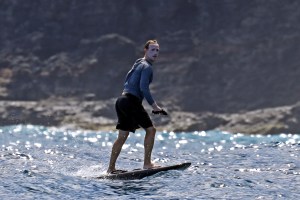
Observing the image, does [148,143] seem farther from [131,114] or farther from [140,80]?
A: [140,80]

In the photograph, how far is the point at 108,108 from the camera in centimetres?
7262

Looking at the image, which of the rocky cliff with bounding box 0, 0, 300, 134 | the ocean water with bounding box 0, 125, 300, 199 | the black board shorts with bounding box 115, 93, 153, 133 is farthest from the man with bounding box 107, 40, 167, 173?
the rocky cliff with bounding box 0, 0, 300, 134

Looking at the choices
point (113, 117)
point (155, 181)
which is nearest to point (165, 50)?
point (113, 117)

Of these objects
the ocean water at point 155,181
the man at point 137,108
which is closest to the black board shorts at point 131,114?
the man at point 137,108

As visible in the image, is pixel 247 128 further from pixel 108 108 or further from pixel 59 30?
pixel 59 30

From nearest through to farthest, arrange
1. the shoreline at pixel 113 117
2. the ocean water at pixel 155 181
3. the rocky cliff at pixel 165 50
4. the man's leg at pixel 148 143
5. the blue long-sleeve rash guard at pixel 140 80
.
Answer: the ocean water at pixel 155 181, the blue long-sleeve rash guard at pixel 140 80, the man's leg at pixel 148 143, the shoreline at pixel 113 117, the rocky cliff at pixel 165 50

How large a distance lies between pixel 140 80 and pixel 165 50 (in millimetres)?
71732

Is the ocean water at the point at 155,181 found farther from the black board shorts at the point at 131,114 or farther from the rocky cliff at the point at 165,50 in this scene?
the rocky cliff at the point at 165,50

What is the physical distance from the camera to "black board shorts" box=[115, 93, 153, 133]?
1375 centimetres

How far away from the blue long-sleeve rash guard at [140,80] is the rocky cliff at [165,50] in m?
58.8

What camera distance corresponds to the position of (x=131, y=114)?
45.2 ft

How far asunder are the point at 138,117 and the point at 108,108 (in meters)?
59.1

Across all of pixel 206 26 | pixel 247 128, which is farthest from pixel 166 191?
pixel 206 26

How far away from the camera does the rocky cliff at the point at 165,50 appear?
256 ft
